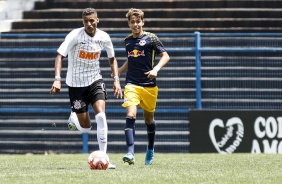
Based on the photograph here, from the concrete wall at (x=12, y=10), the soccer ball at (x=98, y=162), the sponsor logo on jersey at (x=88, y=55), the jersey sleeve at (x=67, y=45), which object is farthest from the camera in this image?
the concrete wall at (x=12, y=10)

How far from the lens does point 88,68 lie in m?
11.8

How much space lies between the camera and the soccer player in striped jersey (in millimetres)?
11531

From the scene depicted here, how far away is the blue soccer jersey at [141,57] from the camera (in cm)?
1220

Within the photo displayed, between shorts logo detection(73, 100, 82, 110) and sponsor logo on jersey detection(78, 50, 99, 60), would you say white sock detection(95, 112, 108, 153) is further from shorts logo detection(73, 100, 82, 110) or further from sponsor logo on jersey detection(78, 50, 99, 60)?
sponsor logo on jersey detection(78, 50, 99, 60)

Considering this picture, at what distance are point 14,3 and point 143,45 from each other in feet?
33.1

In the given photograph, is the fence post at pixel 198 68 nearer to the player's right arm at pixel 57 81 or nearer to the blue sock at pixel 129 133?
the blue sock at pixel 129 133

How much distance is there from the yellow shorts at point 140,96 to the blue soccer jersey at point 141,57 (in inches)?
2.7

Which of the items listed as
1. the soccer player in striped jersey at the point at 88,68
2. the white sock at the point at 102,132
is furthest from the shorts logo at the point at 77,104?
the white sock at the point at 102,132

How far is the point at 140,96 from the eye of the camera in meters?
12.2

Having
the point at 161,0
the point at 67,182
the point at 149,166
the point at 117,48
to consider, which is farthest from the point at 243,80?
the point at 67,182

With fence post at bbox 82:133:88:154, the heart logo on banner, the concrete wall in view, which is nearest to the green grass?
the heart logo on banner

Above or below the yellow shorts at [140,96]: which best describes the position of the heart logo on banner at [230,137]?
below

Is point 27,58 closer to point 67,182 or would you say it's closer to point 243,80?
point 243,80

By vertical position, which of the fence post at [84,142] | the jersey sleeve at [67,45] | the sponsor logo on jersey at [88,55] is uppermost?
the jersey sleeve at [67,45]
